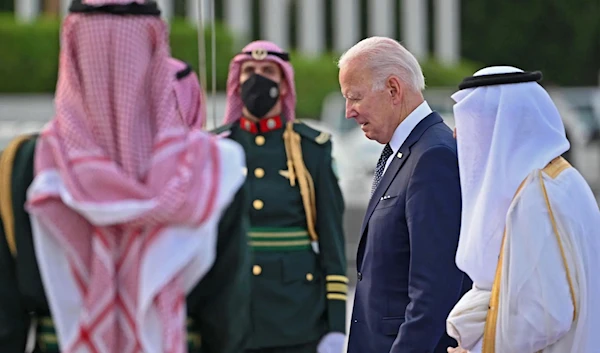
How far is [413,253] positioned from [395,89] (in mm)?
606

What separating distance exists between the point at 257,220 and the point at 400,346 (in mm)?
1338

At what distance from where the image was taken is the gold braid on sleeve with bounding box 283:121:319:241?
5.25 m

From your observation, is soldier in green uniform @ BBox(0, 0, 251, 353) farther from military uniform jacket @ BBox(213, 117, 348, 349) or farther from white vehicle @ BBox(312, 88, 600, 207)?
white vehicle @ BBox(312, 88, 600, 207)

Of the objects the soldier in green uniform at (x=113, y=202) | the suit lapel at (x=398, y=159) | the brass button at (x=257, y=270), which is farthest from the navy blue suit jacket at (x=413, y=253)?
the soldier in green uniform at (x=113, y=202)

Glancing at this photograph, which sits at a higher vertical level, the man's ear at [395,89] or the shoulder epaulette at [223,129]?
the man's ear at [395,89]

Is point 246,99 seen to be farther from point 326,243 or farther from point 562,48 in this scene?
point 562,48

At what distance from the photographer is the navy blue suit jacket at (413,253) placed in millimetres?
4035

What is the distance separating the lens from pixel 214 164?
9.64 ft

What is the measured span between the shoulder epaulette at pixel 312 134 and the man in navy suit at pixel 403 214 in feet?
2.70

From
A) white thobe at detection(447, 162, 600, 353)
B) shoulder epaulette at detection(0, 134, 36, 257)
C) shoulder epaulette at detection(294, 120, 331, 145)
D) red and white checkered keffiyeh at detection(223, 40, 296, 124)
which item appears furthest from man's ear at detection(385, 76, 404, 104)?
shoulder epaulette at detection(0, 134, 36, 257)

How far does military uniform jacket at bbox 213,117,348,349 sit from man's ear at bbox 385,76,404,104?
0.93m

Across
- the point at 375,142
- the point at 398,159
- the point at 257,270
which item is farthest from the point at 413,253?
the point at 375,142

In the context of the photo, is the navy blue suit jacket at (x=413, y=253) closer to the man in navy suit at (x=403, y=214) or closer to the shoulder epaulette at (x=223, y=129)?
the man in navy suit at (x=403, y=214)

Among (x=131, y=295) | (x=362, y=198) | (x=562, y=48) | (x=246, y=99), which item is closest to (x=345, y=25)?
(x=562, y=48)
